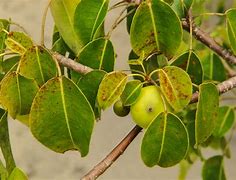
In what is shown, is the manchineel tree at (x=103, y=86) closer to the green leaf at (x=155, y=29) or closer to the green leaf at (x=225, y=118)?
the green leaf at (x=155, y=29)

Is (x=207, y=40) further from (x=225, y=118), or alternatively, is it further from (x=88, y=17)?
(x=225, y=118)

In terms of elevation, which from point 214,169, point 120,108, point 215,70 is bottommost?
point 214,169

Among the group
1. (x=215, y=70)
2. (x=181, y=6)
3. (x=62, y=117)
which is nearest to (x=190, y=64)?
(x=181, y=6)

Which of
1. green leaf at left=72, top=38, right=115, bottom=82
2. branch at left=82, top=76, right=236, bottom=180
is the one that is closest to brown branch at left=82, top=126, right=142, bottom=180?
branch at left=82, top=76, right=236, bottom=180

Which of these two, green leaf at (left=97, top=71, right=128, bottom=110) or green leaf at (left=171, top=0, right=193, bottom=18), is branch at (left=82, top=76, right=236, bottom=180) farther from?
green leaf at (left=171, top=0, right=193, bottom=18)

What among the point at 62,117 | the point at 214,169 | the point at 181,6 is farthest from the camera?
the point at 214,169

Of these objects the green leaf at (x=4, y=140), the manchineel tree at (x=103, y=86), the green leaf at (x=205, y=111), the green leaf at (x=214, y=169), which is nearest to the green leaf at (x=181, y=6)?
the manchineel tree at (x=103, y=86)

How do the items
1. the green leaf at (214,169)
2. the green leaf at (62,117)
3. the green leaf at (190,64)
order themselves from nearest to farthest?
the green leaf at (62,117)
the green leaf at (190,64)
the green leaf at (214,169)
